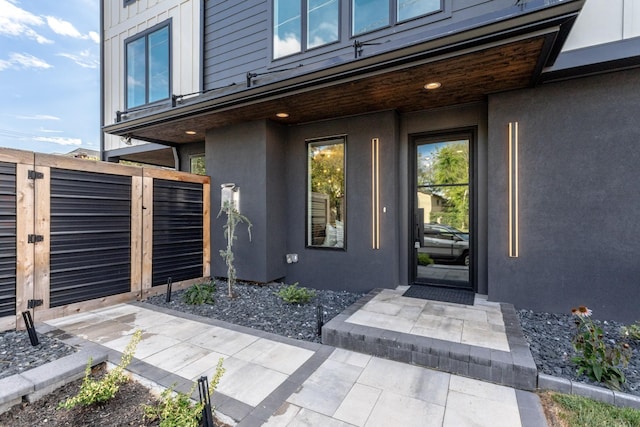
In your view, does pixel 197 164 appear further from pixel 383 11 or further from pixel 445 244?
pixel 445 244

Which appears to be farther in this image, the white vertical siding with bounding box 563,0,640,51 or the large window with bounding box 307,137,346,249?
the large window with bounding box 307,137,346,249

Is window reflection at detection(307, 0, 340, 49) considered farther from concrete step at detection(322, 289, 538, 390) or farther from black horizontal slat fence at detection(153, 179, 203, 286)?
concrete step at detection(322, 289, 538, 390)

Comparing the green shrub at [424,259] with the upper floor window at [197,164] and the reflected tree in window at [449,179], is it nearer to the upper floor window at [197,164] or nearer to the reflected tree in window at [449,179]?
the reflected tree in window at [449,179]

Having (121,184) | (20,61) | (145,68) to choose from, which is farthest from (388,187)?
(20,61)

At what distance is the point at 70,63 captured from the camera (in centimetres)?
1552

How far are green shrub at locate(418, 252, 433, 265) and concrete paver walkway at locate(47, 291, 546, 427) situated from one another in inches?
49.8

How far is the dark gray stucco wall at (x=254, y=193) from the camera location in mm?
5199

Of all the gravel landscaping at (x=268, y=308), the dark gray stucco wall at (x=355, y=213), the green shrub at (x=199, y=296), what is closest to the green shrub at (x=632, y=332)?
the dark gray stucco wall at (x=355, y=213)

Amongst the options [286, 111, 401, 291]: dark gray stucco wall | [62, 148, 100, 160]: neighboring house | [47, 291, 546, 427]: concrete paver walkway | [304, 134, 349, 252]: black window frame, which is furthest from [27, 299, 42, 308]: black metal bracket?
[304, 134, 349, 252]: black window frame

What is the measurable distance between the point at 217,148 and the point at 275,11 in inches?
103

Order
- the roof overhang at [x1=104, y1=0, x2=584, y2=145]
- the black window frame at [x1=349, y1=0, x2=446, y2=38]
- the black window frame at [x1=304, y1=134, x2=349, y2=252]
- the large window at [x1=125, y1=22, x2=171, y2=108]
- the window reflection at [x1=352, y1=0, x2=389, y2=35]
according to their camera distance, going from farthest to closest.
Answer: the large window at [x1=125, y1=22, x2=171, y2=108] < the black window frame at [x1=304, y1=134, x2=349, y2=252] < the window reflection at [x1=352, y1=0, x2=389, y2=35] < the black window frame at [x1=349, y1=0, x2=446, y2=38] < the roof overhang at [x1=104, y1=0, x2=584, y2=145]

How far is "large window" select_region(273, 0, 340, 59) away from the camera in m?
4.67

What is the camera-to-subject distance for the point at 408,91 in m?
4.03

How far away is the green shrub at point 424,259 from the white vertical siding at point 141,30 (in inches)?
210
